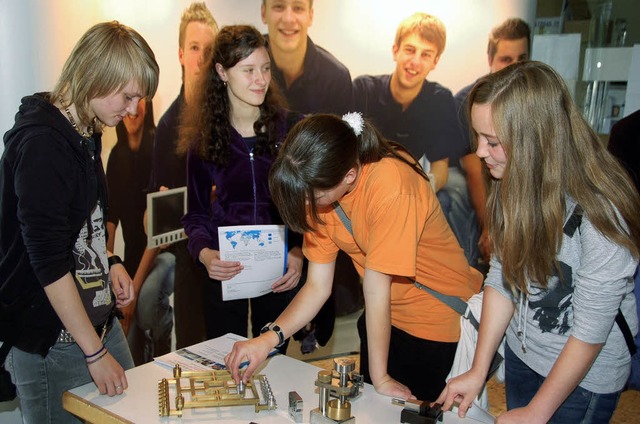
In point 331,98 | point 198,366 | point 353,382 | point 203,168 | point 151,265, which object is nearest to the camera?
point 353,382

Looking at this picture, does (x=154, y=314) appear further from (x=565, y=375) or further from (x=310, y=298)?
(x=565, y=375)

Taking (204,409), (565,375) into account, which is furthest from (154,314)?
(565,375)

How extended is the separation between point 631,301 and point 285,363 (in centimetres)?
100

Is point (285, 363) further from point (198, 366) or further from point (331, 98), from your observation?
point (331, 98)

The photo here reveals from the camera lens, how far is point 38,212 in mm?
1580

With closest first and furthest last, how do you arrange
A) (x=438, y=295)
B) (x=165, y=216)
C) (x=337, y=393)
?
1. (x=337, y=393)
2. (x=438, y=295)
3. (x=165, y=216)

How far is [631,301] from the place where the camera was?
158 cm

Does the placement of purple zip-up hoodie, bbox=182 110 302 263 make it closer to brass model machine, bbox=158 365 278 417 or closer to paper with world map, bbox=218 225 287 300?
paper with world map, bbox=218 225 287 300

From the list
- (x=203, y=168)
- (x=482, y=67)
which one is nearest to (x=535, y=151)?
(x=203, y=168)

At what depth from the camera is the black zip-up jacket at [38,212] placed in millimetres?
1587

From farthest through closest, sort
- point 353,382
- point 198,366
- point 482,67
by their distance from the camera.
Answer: point 482,67, point 198,366, point 353,382

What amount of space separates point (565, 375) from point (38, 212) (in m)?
1.37

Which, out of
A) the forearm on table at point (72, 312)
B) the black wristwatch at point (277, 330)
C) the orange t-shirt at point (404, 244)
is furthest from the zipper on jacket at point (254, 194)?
the forearm on table at point (72, 312)

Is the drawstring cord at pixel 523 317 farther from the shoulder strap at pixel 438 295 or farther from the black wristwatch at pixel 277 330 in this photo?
the black wristwatch at pixel 277 330
